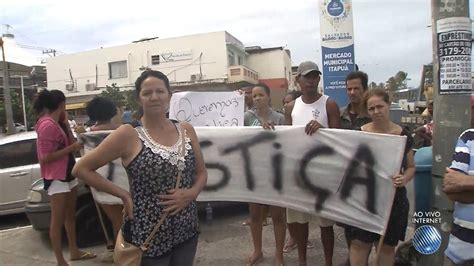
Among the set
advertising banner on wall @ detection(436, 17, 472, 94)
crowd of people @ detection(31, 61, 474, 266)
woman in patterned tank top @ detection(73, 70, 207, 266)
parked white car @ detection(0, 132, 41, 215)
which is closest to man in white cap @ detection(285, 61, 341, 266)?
crowd of people @ detection(31, 61, 474, 266)

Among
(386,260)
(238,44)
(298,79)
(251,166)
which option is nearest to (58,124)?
(251,166)

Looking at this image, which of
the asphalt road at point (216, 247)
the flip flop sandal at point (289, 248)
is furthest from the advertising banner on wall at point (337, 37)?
the flip flop sandal at point (289, 248)

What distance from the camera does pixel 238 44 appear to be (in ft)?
138

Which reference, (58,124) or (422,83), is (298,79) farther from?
(422,83)

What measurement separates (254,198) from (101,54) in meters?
40.1

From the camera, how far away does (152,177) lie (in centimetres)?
238

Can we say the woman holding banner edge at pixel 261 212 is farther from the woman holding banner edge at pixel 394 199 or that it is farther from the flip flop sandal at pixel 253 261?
the woman holding banner edge at pixel 394 199

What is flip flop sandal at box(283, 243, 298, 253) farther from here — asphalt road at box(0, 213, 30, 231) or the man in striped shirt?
asphalt road at box(0, 213, 30, 231)

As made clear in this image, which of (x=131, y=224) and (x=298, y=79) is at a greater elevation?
(x=298, y=79)

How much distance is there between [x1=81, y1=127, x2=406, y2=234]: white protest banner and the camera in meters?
3.47

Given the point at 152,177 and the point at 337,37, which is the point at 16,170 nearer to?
the point at 152,177

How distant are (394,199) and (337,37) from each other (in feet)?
17.7

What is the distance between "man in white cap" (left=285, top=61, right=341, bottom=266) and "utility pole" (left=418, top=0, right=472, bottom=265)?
2.94ft

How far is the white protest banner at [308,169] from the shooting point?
3.47 metres
